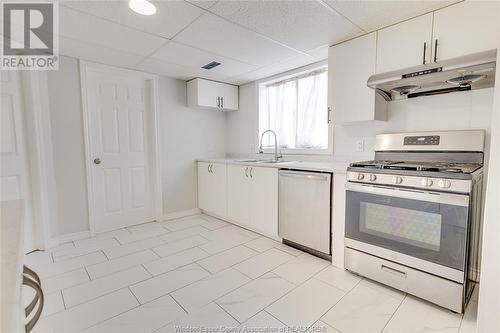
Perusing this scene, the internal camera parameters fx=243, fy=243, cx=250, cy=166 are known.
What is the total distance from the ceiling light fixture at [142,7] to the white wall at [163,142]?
1508mm

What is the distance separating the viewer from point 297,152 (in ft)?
10.6

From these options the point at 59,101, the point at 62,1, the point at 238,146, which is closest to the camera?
the point at 62,1

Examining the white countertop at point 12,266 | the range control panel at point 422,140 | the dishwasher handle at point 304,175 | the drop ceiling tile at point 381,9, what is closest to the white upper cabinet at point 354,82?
the drop ceiling tile at point 381,9

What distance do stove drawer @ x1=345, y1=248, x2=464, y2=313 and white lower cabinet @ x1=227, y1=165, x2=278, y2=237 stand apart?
3.06 ft

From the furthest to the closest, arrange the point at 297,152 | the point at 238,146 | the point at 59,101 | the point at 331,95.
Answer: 1. the point at 238,146
2. the point at 297,152
3. the point at 59,101
4. the point at 331,95

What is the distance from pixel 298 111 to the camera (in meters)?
3.27

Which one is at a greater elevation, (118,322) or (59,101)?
(59,101)

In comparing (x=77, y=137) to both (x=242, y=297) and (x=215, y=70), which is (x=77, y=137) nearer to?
(x=215, y=70)

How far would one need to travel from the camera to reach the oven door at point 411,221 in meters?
1.49

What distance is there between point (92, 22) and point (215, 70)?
1483 mm

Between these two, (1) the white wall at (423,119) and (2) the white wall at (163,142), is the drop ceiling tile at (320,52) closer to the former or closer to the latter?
(1) the white wall at (423,119)

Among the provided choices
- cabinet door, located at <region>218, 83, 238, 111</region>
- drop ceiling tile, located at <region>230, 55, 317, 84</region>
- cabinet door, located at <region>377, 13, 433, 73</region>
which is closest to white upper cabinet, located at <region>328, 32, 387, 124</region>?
cabinet door, located at <region>377, 13, 433, 73</region>

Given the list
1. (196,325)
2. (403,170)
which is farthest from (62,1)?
(403,170)

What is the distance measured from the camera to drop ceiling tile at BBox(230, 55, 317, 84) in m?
2.84
